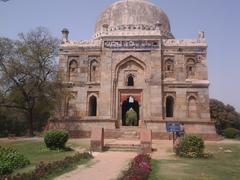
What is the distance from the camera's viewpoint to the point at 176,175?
8.89 metres

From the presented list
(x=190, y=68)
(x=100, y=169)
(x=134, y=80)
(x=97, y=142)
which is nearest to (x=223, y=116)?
(x=190, y=68)

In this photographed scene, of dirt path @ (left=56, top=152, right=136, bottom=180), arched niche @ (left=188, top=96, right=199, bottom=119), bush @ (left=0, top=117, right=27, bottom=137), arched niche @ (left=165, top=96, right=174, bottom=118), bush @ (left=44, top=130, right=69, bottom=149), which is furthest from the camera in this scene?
bush @ (left=0, top=117, right=27, bottom=137)

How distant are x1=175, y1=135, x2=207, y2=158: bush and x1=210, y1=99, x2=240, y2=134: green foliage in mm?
25924

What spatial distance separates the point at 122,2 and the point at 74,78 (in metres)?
10.2

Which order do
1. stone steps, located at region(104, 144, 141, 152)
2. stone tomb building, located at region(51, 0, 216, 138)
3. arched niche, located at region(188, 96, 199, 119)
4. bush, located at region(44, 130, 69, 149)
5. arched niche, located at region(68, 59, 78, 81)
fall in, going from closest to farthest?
bush, located at region(44, 130, 69, 149)
stone steps, located at region(104, 144, 141, 152)
stone tomb building, located at region(51, 0, 216, 138)
arched niche, located at region(188, 96, 199, 119)
arched niche, located at region(68, 59, 78, 81)

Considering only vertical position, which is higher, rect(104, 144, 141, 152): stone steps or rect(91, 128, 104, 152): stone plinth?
rect(91, 128, 104, 152): stone plinth

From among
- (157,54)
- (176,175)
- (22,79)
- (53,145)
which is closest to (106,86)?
(157,54)

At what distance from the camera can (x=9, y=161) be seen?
32.9ft

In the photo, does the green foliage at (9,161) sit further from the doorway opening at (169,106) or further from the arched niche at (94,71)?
the doorway opening at (169,106)

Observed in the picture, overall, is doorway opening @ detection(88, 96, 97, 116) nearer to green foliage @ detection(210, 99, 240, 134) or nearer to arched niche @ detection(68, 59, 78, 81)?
arched niche @ detection(68, 59, 78, 81)

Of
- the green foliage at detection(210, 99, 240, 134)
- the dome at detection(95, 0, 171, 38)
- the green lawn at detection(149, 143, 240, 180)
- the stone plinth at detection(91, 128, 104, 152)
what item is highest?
the dome at detection(95, 0, 171, 38)

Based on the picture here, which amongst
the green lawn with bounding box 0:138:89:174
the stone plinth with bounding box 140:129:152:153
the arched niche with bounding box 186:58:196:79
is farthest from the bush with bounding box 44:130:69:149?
the arched niche with bounding box 186:58:196:79

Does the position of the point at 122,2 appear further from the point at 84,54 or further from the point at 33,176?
the point at 33,176

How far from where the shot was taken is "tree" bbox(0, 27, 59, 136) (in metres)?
22.4
